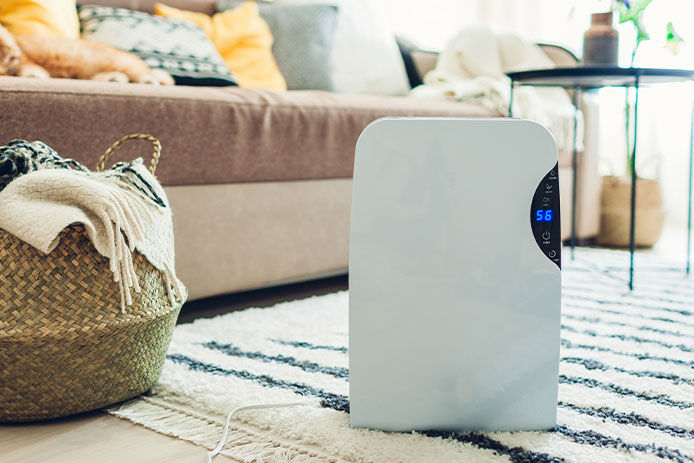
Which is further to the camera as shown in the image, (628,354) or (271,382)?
(628,354)

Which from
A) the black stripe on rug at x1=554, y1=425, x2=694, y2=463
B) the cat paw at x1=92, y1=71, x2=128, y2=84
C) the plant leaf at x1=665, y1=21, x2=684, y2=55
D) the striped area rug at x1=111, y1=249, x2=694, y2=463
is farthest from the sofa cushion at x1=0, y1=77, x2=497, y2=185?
the black stripe on rug at x1=554, y1=425, x2=694, y2=463

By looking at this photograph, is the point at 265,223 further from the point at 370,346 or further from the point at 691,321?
the point at 691,321

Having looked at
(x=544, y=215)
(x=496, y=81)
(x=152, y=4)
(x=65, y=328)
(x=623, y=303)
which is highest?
(x=152, y=4)

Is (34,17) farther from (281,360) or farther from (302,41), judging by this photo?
(281,360)

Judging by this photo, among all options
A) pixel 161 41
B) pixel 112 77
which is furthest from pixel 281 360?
pixel 161 41

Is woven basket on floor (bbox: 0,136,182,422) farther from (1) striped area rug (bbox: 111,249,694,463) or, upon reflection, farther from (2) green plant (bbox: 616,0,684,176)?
(2) green plant (bbox: 616,0,684,176)

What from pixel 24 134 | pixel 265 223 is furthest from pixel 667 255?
pixel 24 134

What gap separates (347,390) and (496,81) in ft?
4.88

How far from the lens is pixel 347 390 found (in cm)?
91

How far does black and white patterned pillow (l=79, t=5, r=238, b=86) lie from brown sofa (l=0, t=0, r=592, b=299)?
37cm

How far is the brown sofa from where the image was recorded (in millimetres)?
1152

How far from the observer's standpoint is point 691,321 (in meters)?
1.29

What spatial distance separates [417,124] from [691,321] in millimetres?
862

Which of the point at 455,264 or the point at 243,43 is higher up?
the point at 243,43
